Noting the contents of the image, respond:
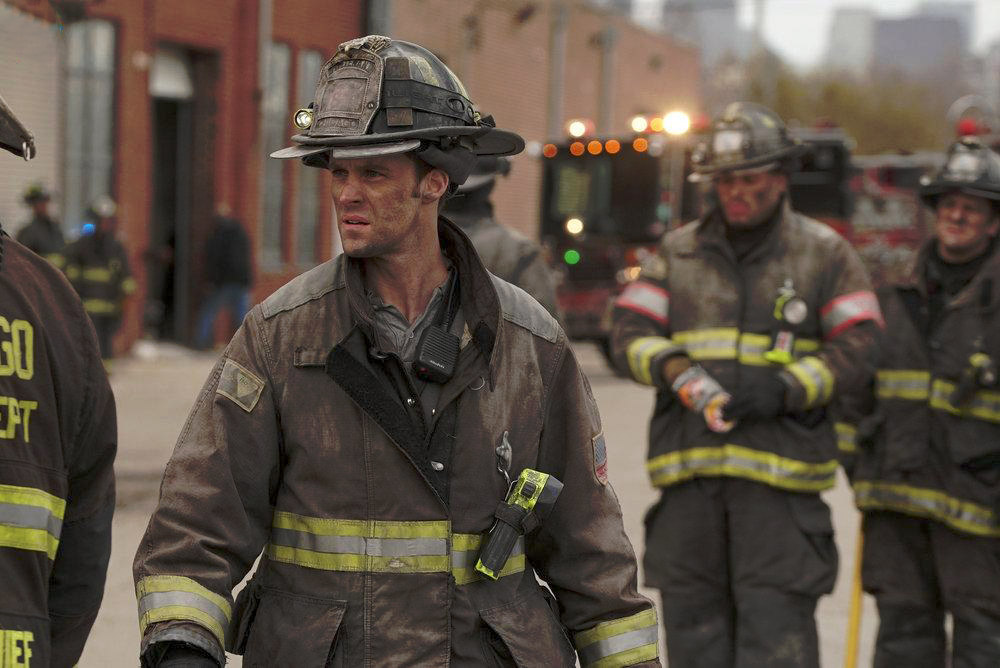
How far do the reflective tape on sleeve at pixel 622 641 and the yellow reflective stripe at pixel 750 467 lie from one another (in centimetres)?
208

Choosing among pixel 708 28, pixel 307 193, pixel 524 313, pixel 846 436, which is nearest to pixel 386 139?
pixel 524 313

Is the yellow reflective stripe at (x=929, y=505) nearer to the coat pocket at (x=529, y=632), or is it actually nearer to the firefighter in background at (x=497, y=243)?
the firefighter in background at (x=497, y=243)

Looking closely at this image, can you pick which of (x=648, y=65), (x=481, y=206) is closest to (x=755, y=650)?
(x=481, y=206)

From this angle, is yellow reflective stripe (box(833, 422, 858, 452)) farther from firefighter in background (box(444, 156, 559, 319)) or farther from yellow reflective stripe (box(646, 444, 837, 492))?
firefighter in background (box(444, 156, 559, 319))

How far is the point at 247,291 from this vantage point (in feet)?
62.6

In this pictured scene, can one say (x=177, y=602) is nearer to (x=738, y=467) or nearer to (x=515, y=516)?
(x=515, y=516)

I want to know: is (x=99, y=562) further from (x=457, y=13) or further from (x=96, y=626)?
(x=457, y=13)

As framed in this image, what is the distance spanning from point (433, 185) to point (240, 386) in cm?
60

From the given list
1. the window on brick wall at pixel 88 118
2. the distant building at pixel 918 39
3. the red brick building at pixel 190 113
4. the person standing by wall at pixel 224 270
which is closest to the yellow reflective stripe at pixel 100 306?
the red brick building at pixel 190 113

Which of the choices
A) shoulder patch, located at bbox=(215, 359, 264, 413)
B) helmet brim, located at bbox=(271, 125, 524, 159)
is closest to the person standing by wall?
helmet brim, located at bbox=(271, 125, 524, 159)

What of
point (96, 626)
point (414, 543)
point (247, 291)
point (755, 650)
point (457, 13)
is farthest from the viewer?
point (457, 13)

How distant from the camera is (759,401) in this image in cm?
528

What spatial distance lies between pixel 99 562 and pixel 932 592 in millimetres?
3667

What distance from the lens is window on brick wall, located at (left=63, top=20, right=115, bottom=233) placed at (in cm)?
1745
